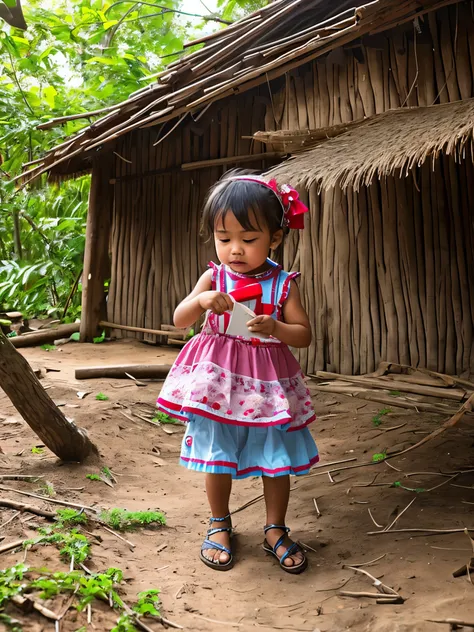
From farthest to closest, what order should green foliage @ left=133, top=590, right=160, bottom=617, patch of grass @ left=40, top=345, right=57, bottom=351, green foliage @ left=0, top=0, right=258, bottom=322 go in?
green foliage @ left=0, top=0, right=258, bottom=322
patch of grass @ left=40, top=345, right=57, bottom=351
green foliage @ left=133, top=590, right=160, bottom=617

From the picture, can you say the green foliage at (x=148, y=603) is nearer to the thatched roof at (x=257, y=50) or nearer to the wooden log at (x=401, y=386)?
the wooden log at (x=401, y=386)

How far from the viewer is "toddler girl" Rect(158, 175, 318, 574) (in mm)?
2412

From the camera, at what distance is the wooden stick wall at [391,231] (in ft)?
14.8

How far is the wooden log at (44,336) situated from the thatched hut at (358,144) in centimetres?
236

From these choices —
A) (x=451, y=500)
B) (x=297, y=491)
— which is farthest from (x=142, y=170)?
(x=451, y=500)

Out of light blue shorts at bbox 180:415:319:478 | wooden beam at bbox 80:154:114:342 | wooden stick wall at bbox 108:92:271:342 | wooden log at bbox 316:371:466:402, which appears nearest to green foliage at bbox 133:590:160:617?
light blue shorts at bbox 180:415:319:478

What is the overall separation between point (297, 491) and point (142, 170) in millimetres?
5031

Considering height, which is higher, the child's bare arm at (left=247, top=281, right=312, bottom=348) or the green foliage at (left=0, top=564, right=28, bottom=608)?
the child's bare arm at (left=247, top=281, right=312, bottom=348)

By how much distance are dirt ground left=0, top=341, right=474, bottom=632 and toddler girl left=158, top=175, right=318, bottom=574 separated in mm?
171

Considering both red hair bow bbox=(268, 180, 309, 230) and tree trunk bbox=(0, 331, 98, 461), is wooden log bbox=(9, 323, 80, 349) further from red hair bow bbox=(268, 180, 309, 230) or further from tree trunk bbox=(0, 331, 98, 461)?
red hair bow bbox=(268, 180, 309, 230)

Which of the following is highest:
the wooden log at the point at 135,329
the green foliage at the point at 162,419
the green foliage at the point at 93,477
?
the wooden log at the point at 135,329

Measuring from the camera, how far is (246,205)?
242 centimetres

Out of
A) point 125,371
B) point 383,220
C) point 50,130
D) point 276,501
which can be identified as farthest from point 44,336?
point 276,501

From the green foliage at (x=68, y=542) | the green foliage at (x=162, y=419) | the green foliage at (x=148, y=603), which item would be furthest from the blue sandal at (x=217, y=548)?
the green foliage at (x=162, y=419)
